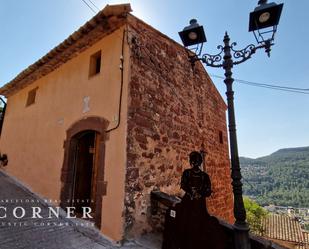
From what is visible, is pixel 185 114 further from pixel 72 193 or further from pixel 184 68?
pixel 72 193

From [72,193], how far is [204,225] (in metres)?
3.18

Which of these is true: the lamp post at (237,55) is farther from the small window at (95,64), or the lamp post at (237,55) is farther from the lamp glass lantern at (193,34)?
the small window at (95,64)

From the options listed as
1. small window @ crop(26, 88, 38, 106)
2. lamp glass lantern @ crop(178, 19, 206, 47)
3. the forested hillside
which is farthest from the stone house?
the forested hillside

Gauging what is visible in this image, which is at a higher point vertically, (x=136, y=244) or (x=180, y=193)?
(x=180, y=193)

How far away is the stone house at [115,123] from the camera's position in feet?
13.0

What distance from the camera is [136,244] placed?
11.6 ft

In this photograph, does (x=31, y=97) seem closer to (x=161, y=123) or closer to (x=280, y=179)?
(x=161, y=123)

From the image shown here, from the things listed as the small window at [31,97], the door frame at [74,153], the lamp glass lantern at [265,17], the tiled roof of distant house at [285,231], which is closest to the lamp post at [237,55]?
the lamp glass lantern at [265,17]

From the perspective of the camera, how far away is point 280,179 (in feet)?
266

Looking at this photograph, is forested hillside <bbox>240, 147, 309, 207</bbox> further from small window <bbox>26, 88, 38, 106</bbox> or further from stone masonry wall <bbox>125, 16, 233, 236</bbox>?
small window <bbox>26, 88, 38, 106</bbox>

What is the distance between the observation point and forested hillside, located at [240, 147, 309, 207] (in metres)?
69.0

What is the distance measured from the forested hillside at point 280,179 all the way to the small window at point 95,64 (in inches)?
2851

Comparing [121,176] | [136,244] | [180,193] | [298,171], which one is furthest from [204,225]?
[298,171]

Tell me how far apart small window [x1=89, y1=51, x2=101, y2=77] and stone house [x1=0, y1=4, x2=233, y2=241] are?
2cm
